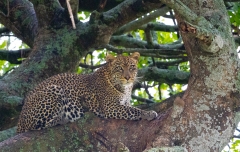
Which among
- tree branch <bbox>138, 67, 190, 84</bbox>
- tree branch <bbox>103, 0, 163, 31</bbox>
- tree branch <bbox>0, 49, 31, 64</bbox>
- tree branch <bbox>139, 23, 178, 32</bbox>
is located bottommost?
tree branch <bbox>138, 67, 190, 84</bbox>

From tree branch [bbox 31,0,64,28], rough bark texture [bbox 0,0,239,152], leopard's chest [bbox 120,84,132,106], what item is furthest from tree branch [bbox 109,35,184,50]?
rough bark texture [bbox 0,0,239,152]

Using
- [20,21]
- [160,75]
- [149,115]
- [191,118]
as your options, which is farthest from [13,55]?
[191,118]

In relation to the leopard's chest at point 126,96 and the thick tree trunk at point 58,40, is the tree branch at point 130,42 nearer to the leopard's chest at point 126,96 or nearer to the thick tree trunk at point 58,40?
the thick tree trunk at point 58,40

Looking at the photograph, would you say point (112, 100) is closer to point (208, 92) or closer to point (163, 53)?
point (163, 53)

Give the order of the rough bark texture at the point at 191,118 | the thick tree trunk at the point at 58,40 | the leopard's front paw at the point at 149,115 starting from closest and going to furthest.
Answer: the rough bark texture at the point at 191,118 < the leopard's front paw at the point at 149,115 < the thick tree trunk at the point at 58,40

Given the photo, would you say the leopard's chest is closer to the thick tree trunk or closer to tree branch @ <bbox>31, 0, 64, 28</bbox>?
the thick tree trunk

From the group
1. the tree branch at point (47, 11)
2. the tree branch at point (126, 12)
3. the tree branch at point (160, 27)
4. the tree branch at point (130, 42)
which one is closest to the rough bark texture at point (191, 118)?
the tree branch at point (126, 12)

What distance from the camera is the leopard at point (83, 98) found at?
6.33 meters

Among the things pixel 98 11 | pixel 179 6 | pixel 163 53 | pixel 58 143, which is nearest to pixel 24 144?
pixel 58 143

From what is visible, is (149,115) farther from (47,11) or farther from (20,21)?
(20,21)

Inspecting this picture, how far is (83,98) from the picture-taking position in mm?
6832

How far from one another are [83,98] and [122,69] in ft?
2.82

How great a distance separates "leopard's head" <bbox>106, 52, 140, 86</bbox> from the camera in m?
7.25

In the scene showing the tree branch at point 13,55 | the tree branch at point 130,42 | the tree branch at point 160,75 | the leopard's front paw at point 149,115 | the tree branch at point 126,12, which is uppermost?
the tree branch at point 126,12
